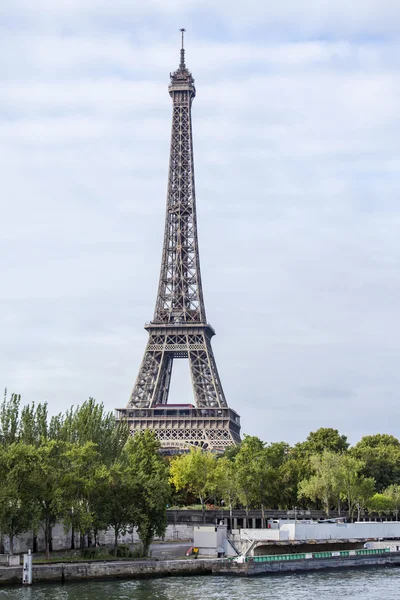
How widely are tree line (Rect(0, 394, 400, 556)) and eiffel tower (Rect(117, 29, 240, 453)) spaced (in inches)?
749

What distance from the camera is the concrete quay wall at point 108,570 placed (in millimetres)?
62094

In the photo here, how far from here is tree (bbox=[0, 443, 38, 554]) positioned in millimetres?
65875

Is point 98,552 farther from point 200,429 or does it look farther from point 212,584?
point 200,429

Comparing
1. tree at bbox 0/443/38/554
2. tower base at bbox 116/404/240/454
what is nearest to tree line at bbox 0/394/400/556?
tree at bbox 0/443/38/554

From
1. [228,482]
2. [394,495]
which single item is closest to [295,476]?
[394,495]

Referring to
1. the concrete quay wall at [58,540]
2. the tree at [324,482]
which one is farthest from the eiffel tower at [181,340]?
the concrete quay wall at [58,540]

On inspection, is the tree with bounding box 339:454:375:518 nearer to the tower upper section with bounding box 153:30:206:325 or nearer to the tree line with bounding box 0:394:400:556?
the tree line with bounding box 0:394:400:556

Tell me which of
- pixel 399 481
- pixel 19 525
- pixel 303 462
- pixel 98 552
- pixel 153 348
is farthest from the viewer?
pixel 153 348

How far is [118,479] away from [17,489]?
10.6m

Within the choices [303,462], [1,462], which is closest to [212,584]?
[1,462]

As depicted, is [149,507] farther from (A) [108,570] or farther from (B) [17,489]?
(B) [17,489]

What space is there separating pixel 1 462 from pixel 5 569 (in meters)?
8.80

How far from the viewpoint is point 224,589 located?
6225 cm

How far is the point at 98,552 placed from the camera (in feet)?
246
